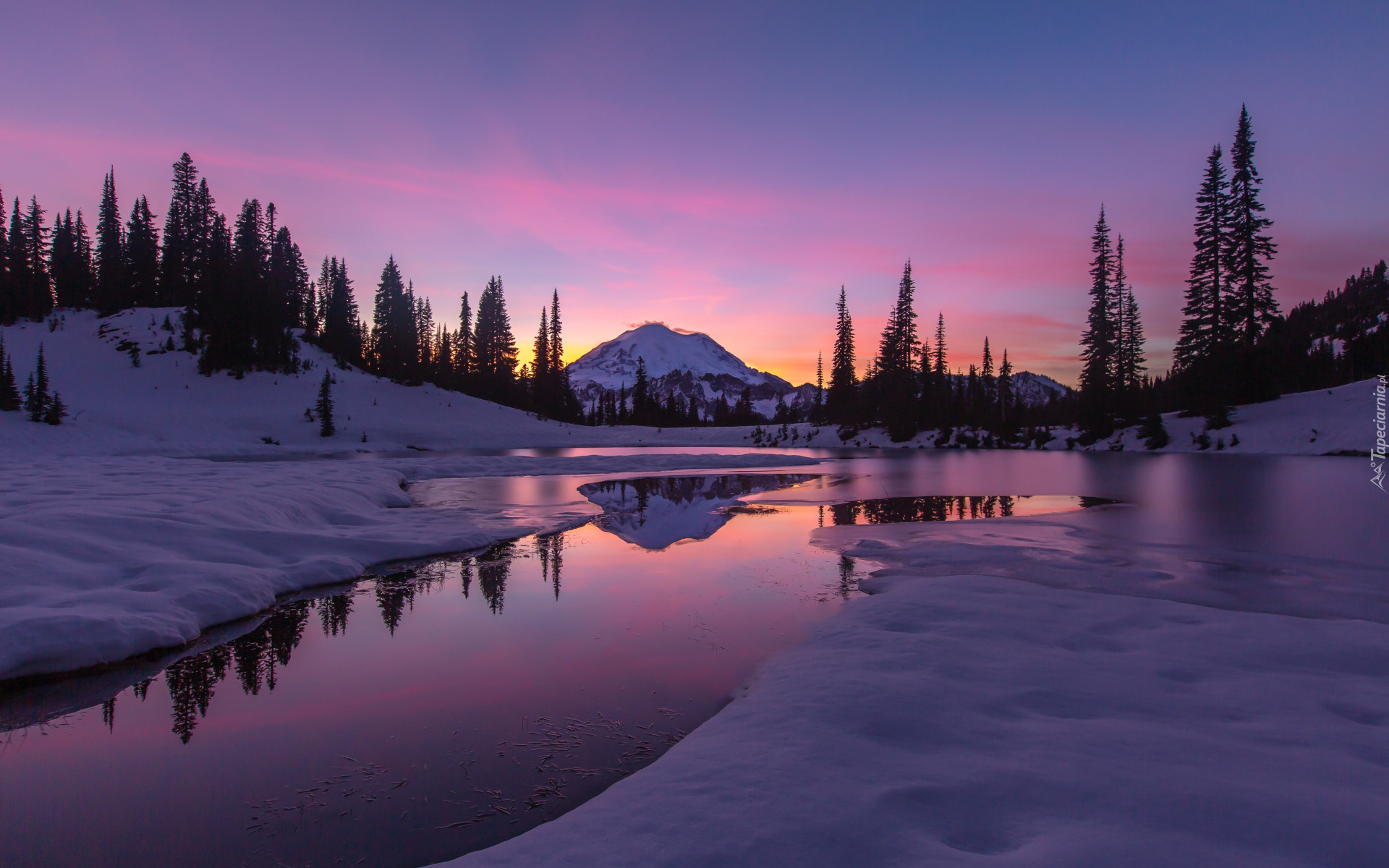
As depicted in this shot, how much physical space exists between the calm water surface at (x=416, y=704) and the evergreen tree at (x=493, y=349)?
67.9 m

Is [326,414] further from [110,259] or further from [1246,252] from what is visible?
[1246,252]

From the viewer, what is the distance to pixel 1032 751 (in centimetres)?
320

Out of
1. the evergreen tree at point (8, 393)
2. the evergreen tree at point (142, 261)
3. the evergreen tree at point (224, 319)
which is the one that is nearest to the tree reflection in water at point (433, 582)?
the evergreen tree at point (8, 393)

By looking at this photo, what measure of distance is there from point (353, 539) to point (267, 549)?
1095mm

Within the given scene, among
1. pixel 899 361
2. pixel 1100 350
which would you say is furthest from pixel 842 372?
pixel 1100 350

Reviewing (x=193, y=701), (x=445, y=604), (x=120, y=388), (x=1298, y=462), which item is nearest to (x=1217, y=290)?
(x=1298, y=462)

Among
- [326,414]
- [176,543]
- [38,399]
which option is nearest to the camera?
[176,543]

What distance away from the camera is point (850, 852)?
7.86 feet

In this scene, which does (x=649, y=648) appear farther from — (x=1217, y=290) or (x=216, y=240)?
(x=216, y=240)

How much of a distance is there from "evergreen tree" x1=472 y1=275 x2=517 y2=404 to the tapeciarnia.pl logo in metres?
71.4

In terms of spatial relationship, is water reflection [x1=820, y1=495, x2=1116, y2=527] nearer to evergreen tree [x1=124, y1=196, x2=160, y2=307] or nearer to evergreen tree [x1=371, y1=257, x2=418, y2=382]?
evergreen tree [x1=371, y1=257, x2=418, y2=382]

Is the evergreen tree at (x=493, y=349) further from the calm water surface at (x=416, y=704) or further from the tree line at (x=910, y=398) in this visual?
the calm water surface at (x=416, y=704)

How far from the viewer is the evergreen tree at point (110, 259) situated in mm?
56625

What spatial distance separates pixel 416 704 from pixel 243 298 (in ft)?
189
